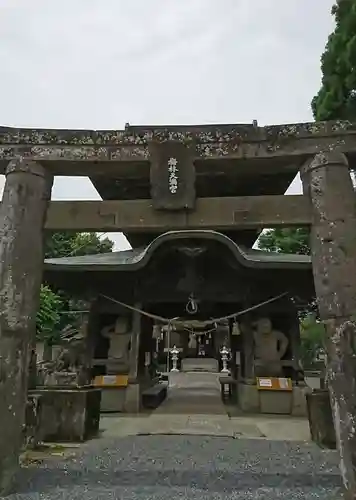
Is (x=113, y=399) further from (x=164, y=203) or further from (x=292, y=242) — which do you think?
(x=292, y=242)

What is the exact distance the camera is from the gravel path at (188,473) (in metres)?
4.35

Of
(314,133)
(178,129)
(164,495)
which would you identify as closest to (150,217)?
(178,129)

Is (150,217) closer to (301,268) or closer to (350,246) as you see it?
(350,246)

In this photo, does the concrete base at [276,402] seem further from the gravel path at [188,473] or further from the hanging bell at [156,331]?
the hanging bell at [156,331]

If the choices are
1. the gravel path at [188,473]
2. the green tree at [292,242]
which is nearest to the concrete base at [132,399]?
the gravel path at [188,473]

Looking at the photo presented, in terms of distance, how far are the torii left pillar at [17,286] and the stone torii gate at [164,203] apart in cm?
1

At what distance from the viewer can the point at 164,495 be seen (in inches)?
170

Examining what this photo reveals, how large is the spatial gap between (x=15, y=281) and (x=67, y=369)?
761 centimetres

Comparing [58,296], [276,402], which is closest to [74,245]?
[58,296]

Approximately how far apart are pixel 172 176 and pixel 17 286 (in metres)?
2.04

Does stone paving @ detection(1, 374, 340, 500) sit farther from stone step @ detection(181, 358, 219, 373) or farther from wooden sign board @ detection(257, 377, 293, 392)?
stone step @ detection(181, 358, 219, 373)

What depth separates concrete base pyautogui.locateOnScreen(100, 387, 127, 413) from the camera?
33.9ft

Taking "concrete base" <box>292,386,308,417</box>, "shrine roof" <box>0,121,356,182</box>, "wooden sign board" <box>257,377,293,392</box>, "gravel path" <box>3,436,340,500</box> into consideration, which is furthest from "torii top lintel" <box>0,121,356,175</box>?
"concrete base" <box>292,386,308,417</box>

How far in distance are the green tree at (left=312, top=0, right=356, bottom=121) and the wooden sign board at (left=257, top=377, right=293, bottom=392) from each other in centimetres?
646
